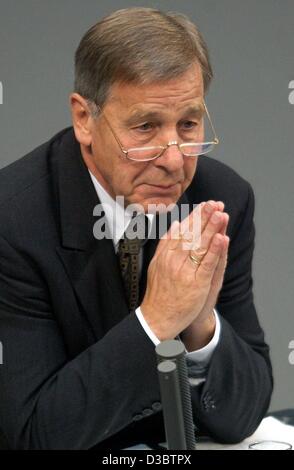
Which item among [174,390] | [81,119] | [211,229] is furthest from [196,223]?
[174,390]

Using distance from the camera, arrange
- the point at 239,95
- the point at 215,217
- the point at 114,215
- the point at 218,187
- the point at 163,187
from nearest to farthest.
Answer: the point at 215,217, the point at 163,187, the point at 114,215, the point at 218,187, the point at 239,95

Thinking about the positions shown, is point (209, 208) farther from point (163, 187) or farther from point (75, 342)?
point (75, 342)

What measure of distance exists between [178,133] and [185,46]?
0.54 ft

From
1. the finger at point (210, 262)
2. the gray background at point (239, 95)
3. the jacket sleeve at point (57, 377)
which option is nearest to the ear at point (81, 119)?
the jacket sleeve at point (57, 377)

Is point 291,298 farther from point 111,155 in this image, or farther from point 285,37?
point 111,155

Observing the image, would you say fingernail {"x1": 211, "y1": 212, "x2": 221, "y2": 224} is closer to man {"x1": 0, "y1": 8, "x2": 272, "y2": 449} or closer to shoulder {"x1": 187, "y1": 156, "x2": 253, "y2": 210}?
man {"x1": 0, "y1": 8, "x2": 272, "y2": 449}

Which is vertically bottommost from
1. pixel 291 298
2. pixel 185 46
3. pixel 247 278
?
pixel 291 298

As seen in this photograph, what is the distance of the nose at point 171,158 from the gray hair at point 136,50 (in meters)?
0.13

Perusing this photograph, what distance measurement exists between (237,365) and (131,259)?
30cm

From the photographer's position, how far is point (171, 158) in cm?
235

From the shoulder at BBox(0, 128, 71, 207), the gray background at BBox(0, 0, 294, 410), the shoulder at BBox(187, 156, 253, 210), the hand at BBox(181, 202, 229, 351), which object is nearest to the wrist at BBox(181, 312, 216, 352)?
the hand at BBox(181, 202, 229, 351)

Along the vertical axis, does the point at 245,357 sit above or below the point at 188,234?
below

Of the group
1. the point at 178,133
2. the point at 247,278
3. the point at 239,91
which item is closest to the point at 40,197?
the point at 178,133

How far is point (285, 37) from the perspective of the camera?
11.8 ft
